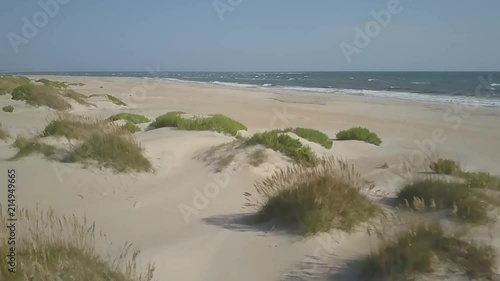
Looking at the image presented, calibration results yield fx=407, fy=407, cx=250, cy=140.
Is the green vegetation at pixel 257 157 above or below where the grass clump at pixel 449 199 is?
below

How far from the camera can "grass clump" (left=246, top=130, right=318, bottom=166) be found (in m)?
9.84

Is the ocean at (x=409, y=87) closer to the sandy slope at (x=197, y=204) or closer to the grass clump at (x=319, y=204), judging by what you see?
the sandy slope at (x=197, y=204)

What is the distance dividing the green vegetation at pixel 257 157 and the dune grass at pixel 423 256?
5.08 meters

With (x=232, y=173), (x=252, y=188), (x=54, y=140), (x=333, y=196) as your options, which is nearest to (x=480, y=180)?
(x=333, y=196)

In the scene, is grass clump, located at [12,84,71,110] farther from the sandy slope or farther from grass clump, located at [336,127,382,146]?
grass clump, located at [336,127,382,146]

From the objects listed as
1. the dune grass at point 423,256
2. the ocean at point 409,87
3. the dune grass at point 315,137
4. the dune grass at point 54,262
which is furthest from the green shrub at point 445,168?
the ocean at point 409,87

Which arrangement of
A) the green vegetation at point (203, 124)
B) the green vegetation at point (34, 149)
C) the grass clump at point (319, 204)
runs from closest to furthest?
the grass clump at point (319, 204)
the green vegetation at point (34, 149)
the green vegetation at point (203, 124)

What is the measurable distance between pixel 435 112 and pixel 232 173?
21.7 metres

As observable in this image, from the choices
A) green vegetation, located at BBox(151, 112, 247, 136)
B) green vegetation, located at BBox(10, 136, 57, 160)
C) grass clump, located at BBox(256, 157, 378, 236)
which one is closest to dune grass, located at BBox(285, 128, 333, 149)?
green vegetation, located at BBox(151, 112, 247, 136)

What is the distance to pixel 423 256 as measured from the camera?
3902mm

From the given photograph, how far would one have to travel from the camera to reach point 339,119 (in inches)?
908

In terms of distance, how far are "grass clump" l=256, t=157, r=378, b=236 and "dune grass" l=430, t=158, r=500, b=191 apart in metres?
2.45

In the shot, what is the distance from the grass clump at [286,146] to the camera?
32.3ft

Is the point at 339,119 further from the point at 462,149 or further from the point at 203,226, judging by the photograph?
the point at 203,226
